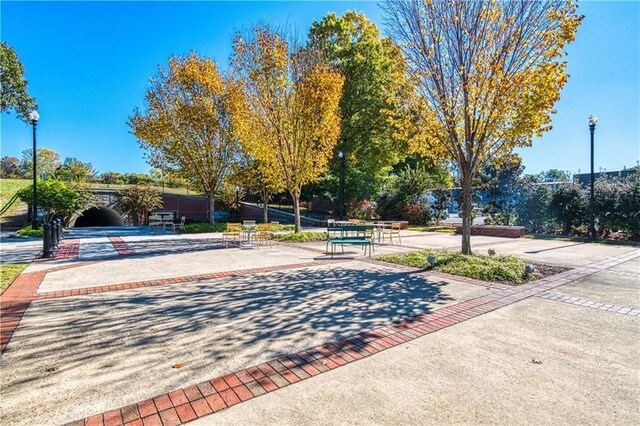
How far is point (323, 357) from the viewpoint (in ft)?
12.0

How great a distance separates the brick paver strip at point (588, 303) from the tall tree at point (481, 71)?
3187 mm

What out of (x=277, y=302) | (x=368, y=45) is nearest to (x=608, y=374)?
(x=277, y=302)

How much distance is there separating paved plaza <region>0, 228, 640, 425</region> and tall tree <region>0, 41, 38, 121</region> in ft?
53.0

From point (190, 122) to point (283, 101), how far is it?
6793 millimetres

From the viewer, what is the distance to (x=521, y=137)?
343 inches

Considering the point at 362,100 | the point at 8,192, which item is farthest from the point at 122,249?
the point at 8,192

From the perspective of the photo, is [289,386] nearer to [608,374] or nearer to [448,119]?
[608,374]

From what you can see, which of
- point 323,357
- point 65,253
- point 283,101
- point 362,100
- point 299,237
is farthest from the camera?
point 362,100

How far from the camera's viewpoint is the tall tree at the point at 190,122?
18734 millimetres

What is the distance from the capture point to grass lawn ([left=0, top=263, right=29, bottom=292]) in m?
6.73

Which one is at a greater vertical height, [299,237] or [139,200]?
[139,200]

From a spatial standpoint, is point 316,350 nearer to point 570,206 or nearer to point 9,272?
point 9,272

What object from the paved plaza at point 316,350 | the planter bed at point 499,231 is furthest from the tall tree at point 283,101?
the planter bed at point 499,231

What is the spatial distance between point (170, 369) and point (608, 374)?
4.18 meters
